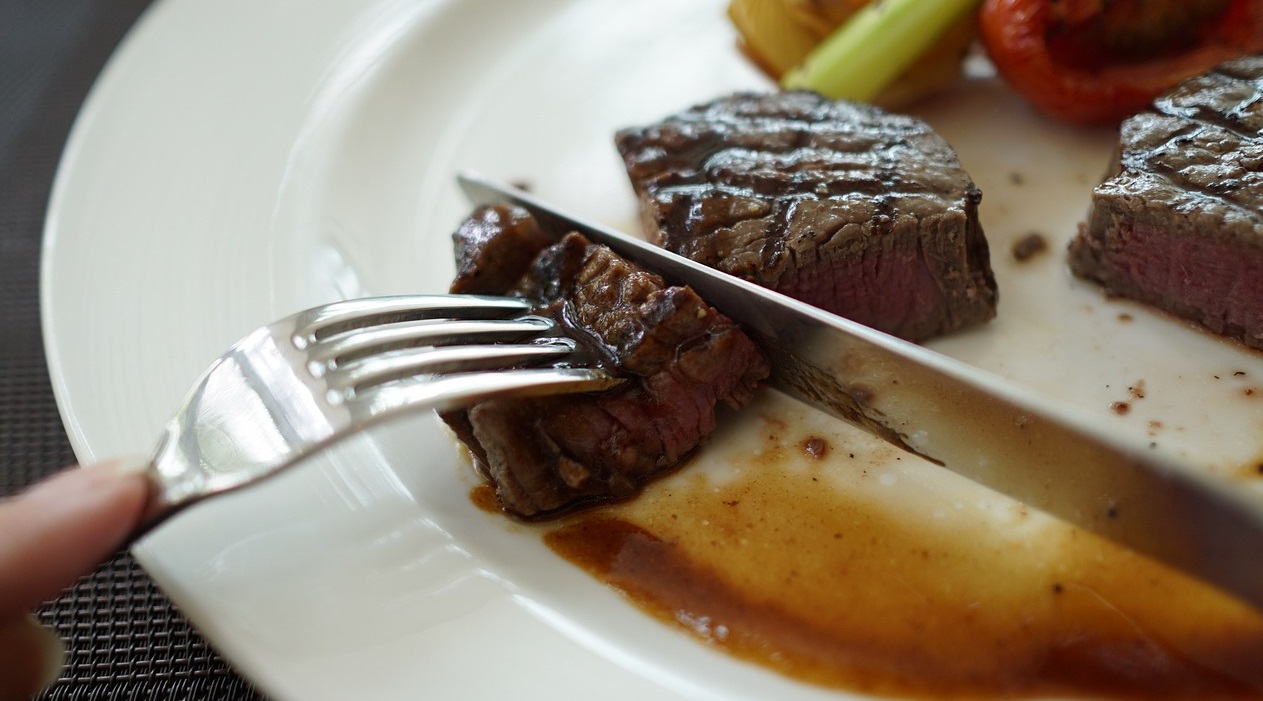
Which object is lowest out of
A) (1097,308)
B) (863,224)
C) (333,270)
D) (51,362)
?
(1097,308)

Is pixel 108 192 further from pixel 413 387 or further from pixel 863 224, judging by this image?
pixel 863 224

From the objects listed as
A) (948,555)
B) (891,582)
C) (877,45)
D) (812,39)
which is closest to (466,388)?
(891,582)

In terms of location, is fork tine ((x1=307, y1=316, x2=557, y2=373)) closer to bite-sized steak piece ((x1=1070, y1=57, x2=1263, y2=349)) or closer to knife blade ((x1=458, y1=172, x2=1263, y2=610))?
knife blade ((x1=458, y1=172, x2=1263, y2=610))

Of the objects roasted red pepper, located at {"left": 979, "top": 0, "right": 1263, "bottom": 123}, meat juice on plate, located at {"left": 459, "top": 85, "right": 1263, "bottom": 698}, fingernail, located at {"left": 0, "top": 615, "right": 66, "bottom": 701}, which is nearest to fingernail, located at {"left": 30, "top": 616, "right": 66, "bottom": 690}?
fingernail, located at {"left": 0, "top": 615, "right": 66, "bottom": 701}

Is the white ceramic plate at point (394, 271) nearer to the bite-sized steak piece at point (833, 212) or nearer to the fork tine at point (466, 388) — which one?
the bite-sized steak piece at point (833, 212)

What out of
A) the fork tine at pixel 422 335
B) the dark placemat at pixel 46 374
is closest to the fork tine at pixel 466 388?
the fork tine at pixel 422 335

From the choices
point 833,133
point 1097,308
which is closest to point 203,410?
point 833,133
